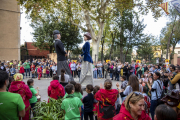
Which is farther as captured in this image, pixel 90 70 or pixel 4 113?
pixel 90 70

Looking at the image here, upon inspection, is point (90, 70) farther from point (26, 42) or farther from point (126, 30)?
point (26, 42)

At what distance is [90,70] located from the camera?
7285 mm

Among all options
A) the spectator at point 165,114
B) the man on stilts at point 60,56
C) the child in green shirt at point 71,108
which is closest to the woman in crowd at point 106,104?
the child in green shirt at point 71,108

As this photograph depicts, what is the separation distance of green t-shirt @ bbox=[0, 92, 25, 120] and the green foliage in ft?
3.92

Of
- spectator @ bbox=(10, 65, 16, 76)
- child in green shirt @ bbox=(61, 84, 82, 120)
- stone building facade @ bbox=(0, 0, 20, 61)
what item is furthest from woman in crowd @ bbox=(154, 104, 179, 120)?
stone building facade @ bbox=(0, 0, 20, 61)

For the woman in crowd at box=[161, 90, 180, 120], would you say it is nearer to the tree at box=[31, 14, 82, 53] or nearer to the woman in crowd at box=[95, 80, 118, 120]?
the woman in crowd at box=[95, 80, 118, 120]

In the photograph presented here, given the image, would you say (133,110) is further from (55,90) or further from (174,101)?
(55,90)

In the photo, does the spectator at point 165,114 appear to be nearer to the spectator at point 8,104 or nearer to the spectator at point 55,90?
the spectator at point 8,104

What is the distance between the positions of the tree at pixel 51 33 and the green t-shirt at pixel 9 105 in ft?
79.6

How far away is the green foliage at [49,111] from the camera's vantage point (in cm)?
332

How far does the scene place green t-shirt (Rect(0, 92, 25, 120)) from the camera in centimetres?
210

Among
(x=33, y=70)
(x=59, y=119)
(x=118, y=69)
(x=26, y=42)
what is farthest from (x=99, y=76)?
(x=26, y=42)

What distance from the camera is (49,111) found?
12.0ft

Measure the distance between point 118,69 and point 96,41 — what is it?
7.67 meters
